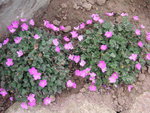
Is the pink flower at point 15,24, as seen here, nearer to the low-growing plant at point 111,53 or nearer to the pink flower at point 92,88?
the low-growing plant at point 111,53

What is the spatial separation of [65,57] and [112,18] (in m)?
1.16

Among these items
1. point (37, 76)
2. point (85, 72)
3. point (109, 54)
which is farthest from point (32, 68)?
point (109, 54)

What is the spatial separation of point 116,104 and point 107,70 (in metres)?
0.53

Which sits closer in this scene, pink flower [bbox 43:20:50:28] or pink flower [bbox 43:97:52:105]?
pink flower [bbox 43:97:52:105]

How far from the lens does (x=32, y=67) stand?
120 inches

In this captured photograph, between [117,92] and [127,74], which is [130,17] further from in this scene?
[117,92]

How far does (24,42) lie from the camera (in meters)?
3.24

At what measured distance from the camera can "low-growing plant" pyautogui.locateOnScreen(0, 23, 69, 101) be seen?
308 cm

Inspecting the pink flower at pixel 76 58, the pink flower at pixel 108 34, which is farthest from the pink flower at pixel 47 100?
the pink flower at pixel 108 34

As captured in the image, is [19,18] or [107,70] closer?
[107,70]

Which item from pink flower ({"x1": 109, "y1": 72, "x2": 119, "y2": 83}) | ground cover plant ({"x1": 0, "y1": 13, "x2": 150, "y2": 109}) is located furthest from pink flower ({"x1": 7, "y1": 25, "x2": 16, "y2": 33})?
pink flower ({"x1": 109, "y1": 72, "x2": 119, "y2": 83})

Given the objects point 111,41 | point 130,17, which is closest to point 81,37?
point 111,41

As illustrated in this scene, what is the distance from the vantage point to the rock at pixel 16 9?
3217mm

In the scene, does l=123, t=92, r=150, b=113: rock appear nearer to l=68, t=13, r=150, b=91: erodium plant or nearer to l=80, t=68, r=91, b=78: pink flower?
l=68, t=13, r=150, b=91: erodium plant
